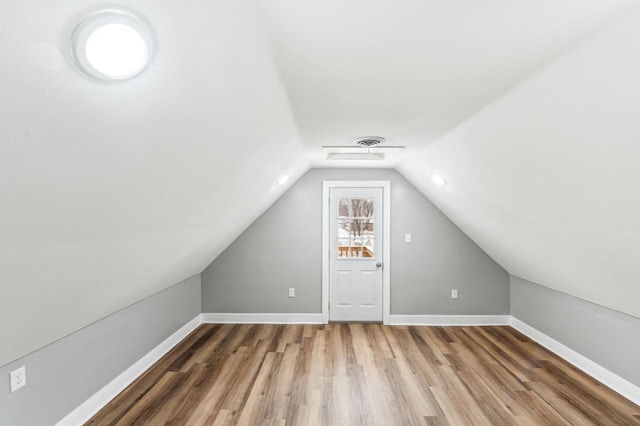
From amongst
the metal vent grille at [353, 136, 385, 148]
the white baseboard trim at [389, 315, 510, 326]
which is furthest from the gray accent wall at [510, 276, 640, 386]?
the metal vent grille at [353, 136, 385, 148]

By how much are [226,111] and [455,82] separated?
1.05 metres

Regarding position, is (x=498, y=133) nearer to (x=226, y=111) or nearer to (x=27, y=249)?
(x=226, y=111)

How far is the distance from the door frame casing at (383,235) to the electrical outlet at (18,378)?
308cm

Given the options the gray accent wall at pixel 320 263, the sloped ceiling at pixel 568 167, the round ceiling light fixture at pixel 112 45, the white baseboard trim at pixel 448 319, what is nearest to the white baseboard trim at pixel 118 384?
the gray accent wall at pixel 320 263

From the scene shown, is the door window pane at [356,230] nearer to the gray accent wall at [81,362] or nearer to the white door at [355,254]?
the white door at [355,254]

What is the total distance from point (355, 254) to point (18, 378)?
3442mm

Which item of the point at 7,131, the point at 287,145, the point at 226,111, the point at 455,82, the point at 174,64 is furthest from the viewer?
the point at 287,145

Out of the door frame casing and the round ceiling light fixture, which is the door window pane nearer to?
the door frame casing

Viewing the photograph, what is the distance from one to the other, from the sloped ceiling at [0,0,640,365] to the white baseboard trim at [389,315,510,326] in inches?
78.3

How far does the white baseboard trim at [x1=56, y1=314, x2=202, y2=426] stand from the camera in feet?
7.60

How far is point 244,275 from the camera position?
14.7 ft

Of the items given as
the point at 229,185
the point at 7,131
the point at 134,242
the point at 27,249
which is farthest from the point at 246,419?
the point at 7,131

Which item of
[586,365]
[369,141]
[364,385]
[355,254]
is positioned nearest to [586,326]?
[586,365]

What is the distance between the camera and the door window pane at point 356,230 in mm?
4562
